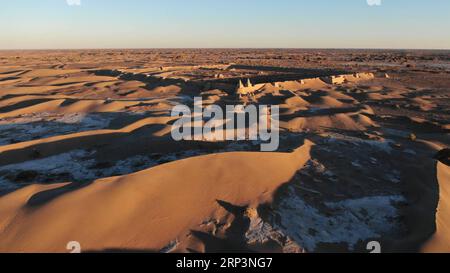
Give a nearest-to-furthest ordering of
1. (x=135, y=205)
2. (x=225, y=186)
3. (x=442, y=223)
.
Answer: (x=442, y=223) → (x=135, y=205) → (x=225, y=186)

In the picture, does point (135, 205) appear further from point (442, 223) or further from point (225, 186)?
point (442, 223)

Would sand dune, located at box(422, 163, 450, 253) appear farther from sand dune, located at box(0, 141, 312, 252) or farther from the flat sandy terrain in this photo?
sand dune, located at box(0, 141, 312, 252)

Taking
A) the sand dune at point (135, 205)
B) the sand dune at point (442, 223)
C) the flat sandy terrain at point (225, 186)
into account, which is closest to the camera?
the sand dune at point (442, 223)

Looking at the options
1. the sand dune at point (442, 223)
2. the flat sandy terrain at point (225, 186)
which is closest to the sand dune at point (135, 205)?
the flat sandy terrain at point (225, 186)

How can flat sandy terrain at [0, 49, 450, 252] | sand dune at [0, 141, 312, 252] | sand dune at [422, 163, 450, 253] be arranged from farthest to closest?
1. flat sandy terrain at [0, 49, 450, 252]
2. sand dune at [0, 141, 312, 252]
3. sand dune at [422, 163, 450, 253]

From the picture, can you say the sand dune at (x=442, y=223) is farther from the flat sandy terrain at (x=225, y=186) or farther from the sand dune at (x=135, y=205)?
the sand dune at (x=135, y=205)

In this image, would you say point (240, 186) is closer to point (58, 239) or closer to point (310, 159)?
point (310, 159)

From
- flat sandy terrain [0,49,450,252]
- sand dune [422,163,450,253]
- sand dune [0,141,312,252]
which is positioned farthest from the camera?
flat sandy terrain [0,49,450,252]

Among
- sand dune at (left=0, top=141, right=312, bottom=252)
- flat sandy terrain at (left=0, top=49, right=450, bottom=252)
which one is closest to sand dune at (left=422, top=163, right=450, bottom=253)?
flat sandy terrain at (left=0, top=49, right=450, bottom=252)

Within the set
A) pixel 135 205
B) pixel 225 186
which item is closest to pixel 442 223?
pixel 225 186

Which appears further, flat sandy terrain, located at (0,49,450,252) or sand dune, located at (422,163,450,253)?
flat sandy terrain, located at (0,49,450,252)
